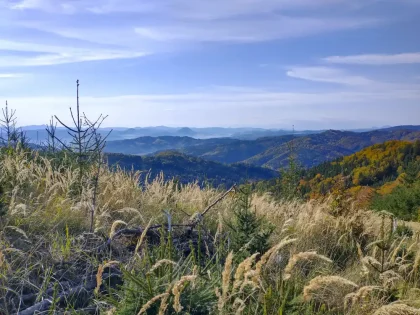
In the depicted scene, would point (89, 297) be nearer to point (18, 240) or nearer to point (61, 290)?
point (61, 290)

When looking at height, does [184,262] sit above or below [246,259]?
below

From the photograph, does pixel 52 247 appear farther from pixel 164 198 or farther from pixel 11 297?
pixel 164 198

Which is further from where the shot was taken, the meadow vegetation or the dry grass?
the meadow vegetation

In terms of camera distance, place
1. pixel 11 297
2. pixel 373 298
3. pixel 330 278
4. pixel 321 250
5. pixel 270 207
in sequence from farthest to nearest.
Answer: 1. pixel 270 207
2. pixel 321 250
3. pixel 373 298
4. pixel 11 297
5. pixel 330 278

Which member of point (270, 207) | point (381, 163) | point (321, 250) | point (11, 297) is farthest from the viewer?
point (381, 163)

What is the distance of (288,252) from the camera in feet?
14.5

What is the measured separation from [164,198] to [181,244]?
159 cm

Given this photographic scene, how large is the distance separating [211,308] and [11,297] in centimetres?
156

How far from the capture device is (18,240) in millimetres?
3756

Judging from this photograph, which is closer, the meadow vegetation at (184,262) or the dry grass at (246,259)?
the dry grass at (246,259)

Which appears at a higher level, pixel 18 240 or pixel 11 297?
pixel 18 240

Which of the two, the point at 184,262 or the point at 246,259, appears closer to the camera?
the point at 246,259

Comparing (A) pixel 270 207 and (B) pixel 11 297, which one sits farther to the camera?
(A) pixel 270 207

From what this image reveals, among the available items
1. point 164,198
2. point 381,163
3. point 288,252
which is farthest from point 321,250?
point 381,163
